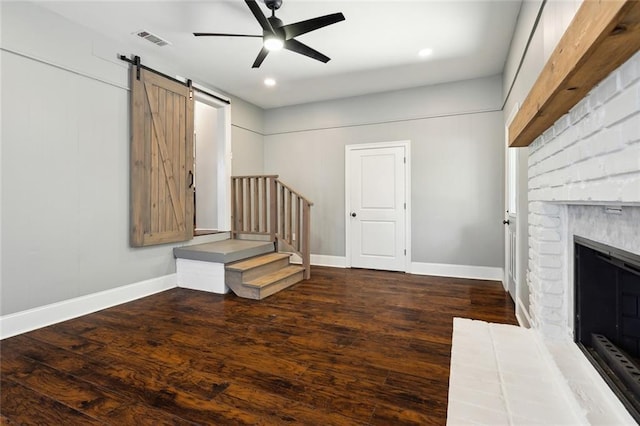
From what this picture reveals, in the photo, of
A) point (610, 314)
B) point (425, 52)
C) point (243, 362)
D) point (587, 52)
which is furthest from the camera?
point (425, 52)

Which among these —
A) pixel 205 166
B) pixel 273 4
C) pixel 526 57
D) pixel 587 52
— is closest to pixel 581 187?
pixel 587 52

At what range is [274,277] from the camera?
3.86m

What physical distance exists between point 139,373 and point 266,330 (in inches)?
37.5

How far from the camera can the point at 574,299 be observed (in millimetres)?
1829

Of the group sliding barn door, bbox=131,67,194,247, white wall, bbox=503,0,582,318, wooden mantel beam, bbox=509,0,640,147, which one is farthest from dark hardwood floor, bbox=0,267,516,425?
wooden mantel beam, bbox=509,0,640,147

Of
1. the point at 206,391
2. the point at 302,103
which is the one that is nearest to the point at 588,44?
the point at 206,391

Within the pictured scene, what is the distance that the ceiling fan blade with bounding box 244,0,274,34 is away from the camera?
2336 millimetres

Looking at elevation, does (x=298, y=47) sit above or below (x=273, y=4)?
below

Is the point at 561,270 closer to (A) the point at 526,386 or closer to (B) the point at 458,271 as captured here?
(A) the point at 526,386

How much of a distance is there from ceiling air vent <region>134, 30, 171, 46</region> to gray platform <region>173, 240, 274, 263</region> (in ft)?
7.87

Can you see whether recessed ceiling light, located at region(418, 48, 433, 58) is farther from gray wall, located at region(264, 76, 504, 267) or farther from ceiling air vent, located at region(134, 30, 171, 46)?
ceiling air vent, located at region(134, 30, 171, 46)

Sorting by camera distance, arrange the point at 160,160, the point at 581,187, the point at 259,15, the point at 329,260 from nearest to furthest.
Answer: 1. the point at 581,187
2. the point at 259,15
3. the point at 160,160
4. the point at 329,260

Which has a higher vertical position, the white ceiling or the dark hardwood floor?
the white ceiling

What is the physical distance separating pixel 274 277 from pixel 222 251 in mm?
716
